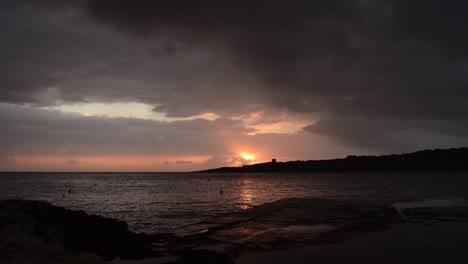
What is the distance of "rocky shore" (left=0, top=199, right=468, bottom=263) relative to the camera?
1011 centimetres

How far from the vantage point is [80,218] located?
17.7 m

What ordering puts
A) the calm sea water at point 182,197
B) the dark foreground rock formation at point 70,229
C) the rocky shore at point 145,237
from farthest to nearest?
the calm sea water at point 182,197, the dark foreground rock formation at point 70,229, the rocky shore at point 145,237

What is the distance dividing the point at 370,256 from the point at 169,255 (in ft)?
27.5

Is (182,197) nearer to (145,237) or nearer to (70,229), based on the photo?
(145,237)

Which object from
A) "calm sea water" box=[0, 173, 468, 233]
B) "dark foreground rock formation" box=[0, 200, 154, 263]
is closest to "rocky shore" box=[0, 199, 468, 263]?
"dark foreground rock formation" box=[0, 200, 154, 263]

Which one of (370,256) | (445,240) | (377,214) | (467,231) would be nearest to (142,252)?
(370,256)

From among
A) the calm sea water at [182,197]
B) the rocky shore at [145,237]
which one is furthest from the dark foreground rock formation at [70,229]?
the calm sea water at [182,197]

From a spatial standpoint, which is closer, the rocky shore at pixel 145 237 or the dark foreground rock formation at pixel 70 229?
the rocky shore at pixel 145 237

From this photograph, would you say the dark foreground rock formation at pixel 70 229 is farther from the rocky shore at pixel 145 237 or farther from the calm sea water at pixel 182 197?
the calm sea water at pixel 182 197

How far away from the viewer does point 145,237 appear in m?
19.0

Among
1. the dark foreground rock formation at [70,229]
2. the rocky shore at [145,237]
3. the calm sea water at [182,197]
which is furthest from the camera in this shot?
the calm sea water at [182,197]

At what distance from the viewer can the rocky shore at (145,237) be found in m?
10.1

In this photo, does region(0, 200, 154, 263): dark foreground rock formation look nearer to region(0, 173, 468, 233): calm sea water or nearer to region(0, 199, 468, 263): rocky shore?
region(0, 199, 468, 263): rocky shore

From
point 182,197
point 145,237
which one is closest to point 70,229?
point 145,237
